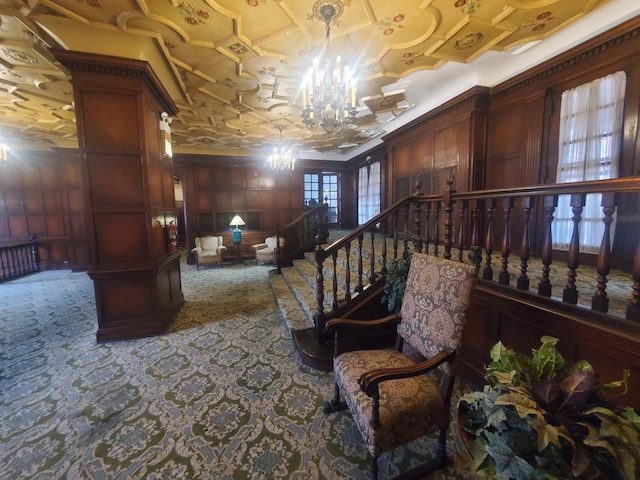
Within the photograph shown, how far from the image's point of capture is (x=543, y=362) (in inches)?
39.3

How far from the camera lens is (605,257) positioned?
1369 millimetres

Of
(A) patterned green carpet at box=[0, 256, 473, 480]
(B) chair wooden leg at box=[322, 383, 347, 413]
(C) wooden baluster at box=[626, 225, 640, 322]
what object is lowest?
(A) patterned green carpet at box=[0, 256, 473, 480]

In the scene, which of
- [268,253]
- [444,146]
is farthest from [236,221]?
[444,146]

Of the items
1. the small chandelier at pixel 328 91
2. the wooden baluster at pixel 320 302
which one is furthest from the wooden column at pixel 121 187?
the wooden baluster at pixel 320 302

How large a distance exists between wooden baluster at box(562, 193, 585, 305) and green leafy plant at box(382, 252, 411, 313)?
102 centimetres

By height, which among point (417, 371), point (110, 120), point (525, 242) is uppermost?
point (110, 120)

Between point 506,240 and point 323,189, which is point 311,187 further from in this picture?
point 506,240

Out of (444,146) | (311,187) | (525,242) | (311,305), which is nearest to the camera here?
(525,242)

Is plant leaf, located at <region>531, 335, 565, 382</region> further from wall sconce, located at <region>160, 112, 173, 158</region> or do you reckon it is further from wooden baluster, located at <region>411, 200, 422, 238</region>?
wall sconce, located at <region>160, 112, 173, 158</region>

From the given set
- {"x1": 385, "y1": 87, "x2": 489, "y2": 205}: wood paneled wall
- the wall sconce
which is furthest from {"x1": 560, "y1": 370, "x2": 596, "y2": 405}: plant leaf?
the wall sconce

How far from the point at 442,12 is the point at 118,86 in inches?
131

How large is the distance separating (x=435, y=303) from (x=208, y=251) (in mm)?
6157

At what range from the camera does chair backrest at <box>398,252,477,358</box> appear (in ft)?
4.61

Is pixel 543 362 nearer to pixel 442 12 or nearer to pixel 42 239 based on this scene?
pixel 442 12
